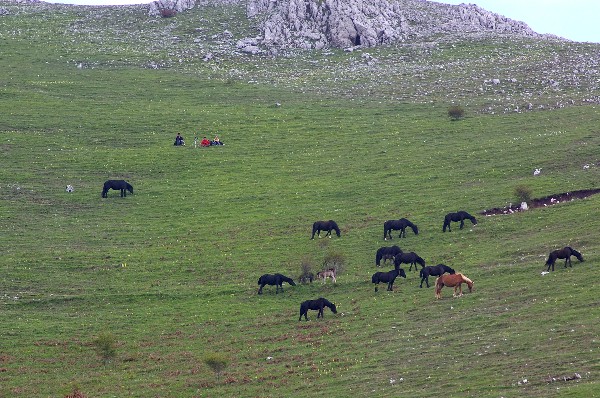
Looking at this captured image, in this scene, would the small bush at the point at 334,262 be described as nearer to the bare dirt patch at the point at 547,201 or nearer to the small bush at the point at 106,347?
the bare dirt patch at the point at 547,201

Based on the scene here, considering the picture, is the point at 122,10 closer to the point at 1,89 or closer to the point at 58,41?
the point at 58,41

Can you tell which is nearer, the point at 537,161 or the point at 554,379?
the point at 554,379

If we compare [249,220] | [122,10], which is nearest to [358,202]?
[249,220]

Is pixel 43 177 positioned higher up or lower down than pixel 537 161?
lower down

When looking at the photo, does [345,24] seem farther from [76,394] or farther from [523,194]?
[76,394]

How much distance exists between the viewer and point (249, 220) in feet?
205

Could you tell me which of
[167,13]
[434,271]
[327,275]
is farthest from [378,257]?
[167,13]

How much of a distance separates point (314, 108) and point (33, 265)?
1522 inches

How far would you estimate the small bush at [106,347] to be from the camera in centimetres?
4212

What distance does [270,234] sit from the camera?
196 feet

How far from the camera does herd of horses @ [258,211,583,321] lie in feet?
149

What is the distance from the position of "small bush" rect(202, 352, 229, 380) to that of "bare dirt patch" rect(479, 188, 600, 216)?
2512cm

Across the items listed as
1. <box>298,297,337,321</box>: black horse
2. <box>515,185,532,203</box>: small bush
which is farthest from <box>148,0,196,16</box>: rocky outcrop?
<box>298,297,337,321</box>: black horse

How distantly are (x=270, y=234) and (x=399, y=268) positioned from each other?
11906mm
